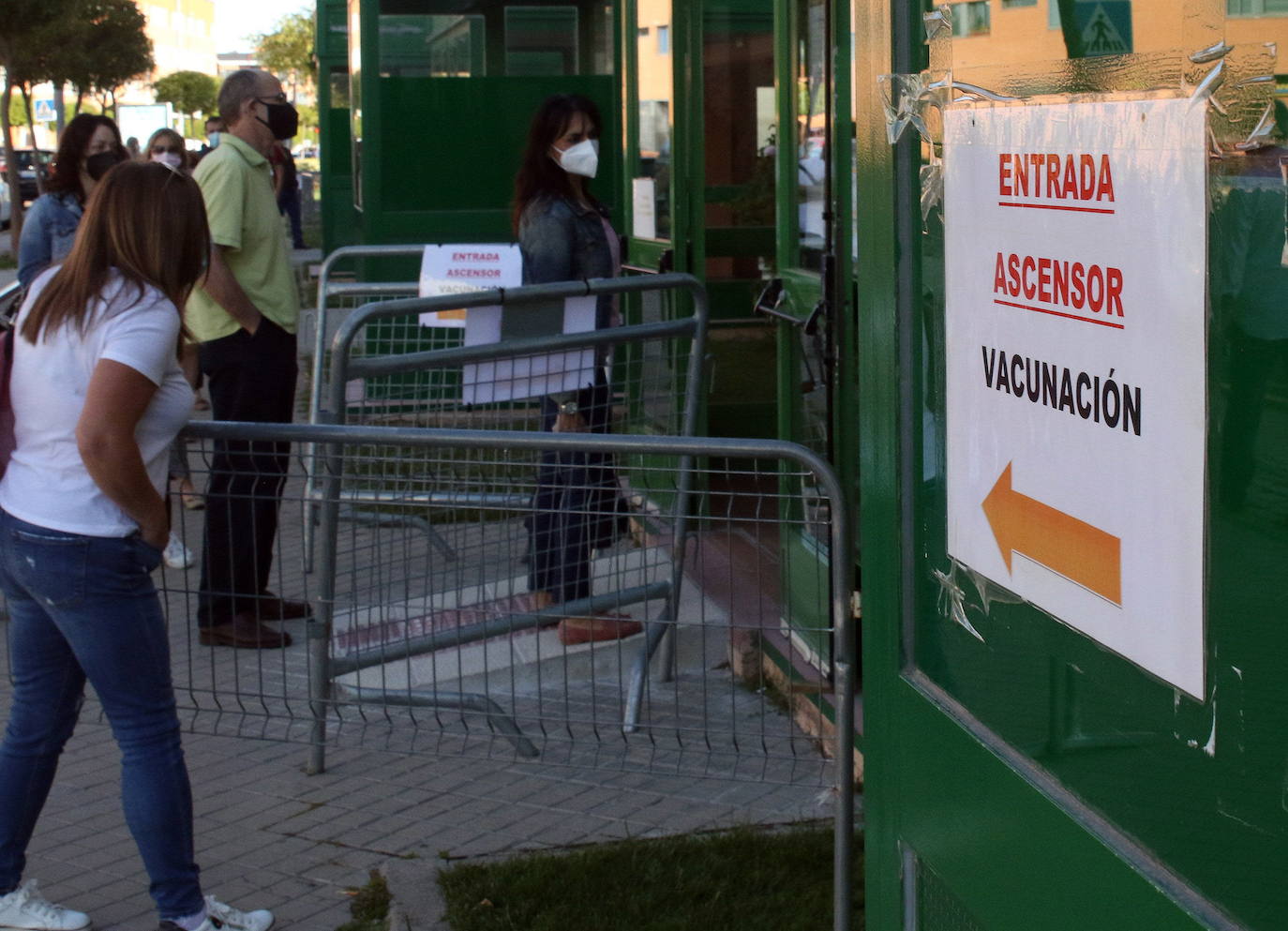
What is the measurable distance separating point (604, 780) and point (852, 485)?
1.13 meters

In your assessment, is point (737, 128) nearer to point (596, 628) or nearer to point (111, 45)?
point (596, 628)

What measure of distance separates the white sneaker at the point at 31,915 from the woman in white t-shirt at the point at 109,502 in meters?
0.22

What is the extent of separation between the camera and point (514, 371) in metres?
4.54

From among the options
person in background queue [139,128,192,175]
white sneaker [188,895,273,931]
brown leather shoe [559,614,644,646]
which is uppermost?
person in background queue [139,128,192,175]

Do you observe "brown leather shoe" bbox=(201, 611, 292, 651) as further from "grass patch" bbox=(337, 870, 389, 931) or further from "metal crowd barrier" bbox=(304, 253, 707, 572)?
"grass patch" bbox=(337, 870, 389, 931)

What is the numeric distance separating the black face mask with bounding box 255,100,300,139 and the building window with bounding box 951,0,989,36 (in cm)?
441

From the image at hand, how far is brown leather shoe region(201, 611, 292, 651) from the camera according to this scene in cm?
386

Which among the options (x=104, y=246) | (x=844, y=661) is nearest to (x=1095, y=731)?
(x=844, y=661)

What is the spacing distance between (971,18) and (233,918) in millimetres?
2733

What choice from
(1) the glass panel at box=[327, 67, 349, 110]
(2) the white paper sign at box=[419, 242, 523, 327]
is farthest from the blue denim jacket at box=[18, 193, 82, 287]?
(1) the glass panel at box=[327, 67, 349, 110]

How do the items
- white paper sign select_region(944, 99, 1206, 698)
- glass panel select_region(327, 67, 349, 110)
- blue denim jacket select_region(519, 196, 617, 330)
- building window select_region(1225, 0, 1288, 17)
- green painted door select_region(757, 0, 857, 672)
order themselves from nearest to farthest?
building window select_region(1225, 0, 1288, 17) < white paper sign select_region(944, 99, 1206, 698) < green painted door select_region(757, 0, 857, 672) < blue denim jacket select_region(519, 196, 617, 330) < glass panel select_region(327, 67, 349, 110)


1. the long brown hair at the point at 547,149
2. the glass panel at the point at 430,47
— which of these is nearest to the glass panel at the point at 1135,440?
the long brown hair at the point at 547,149

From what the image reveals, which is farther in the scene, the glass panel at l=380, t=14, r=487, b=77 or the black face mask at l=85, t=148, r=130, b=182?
the glass panel at l=380, t=14, r=487, b=77

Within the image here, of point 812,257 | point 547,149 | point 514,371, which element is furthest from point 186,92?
point 514,371
